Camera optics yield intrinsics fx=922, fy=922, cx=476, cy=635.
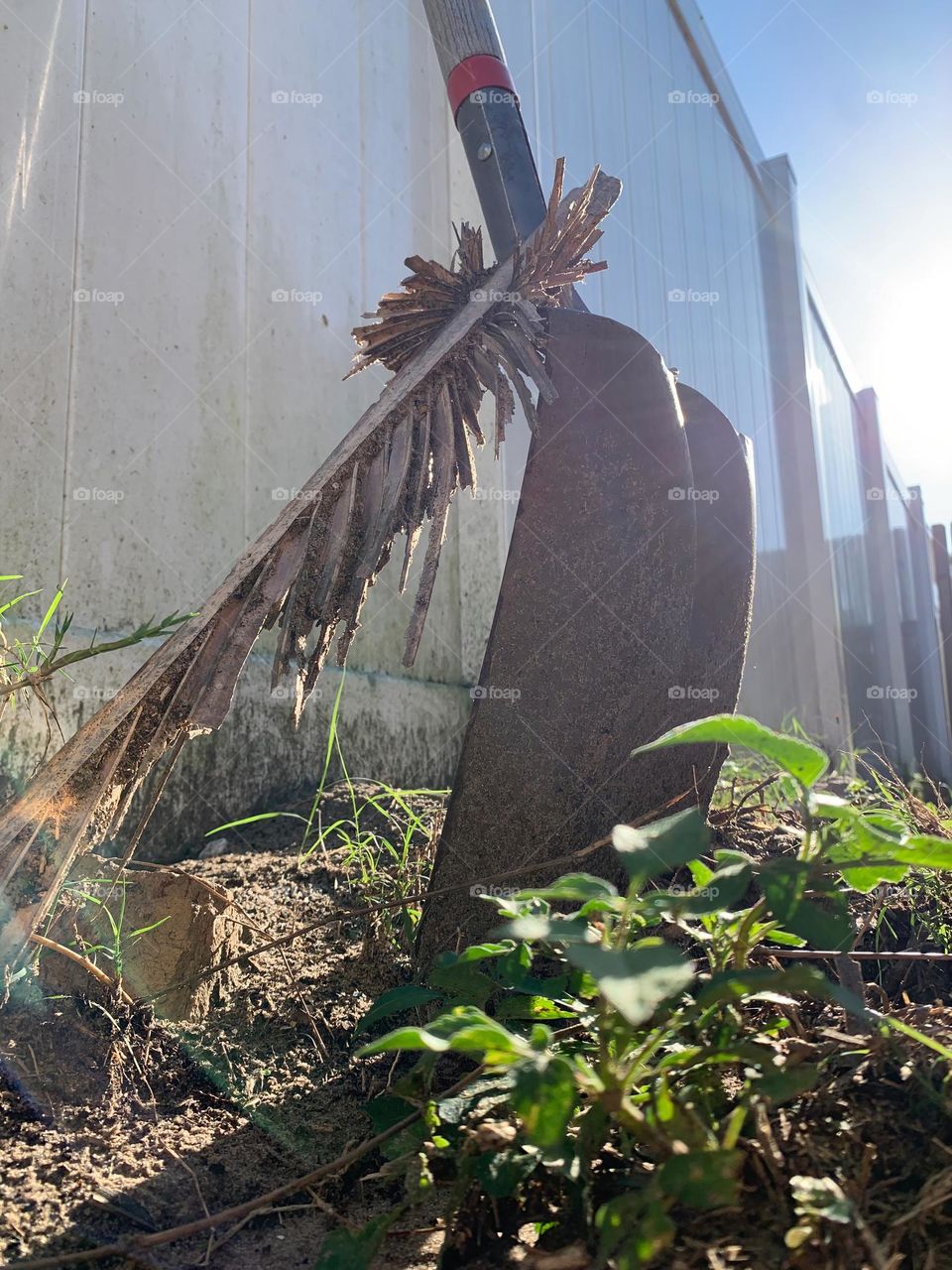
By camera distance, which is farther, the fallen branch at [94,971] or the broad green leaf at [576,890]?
the fallen branch at [94,971]

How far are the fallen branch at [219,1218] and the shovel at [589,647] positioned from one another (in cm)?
42

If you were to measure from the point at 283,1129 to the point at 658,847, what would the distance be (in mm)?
669

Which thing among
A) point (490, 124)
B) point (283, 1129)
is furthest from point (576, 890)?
point (490, 124)

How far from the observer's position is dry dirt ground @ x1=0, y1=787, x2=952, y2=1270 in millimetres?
684

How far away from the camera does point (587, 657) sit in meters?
1.37

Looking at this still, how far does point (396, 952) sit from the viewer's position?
1412 millimetres

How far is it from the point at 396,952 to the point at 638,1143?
68 cm

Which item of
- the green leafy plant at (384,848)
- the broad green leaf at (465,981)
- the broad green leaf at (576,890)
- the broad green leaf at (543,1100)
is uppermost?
the broad green leaf at (576,890)

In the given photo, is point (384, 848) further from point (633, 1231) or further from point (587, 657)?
point (633, 1231)

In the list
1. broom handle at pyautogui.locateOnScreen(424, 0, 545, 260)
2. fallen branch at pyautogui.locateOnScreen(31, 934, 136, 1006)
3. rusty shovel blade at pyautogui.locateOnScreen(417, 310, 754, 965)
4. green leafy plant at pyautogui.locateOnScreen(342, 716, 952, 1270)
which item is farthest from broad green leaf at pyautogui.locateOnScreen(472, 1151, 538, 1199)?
broom handle at pyautogui.locateOnScreen(424, 0, 545, 260)

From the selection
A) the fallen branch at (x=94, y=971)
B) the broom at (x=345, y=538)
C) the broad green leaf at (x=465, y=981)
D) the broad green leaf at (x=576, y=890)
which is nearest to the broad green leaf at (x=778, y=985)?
the broad green leaf at (x=576, y=890)

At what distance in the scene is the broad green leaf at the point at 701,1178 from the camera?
1.95 feet

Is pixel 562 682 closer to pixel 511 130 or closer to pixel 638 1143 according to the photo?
pixel 638 1143

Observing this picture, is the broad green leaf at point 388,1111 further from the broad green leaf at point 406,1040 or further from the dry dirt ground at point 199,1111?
the broad green leaf at point 406,1040
